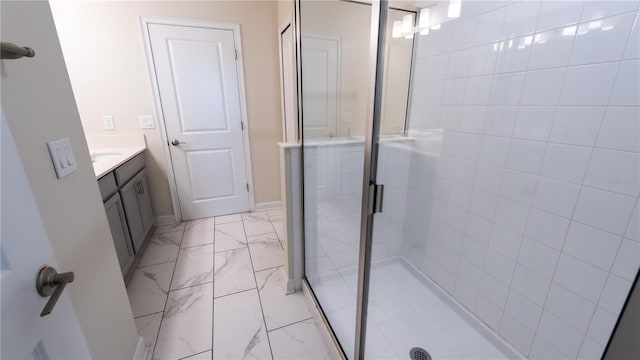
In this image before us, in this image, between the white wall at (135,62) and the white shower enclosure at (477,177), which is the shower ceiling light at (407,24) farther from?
the white wall at (135,62)

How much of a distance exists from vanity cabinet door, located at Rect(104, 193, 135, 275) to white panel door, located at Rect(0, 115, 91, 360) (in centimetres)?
131

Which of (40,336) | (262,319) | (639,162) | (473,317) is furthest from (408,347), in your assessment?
(40,336)

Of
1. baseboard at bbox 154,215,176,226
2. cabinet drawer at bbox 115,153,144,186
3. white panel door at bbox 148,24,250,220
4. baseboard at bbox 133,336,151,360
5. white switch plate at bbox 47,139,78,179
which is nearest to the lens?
white switch plate at bbox 47,139,78,179

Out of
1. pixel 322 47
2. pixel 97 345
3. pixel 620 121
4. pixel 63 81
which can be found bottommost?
pixel 97 345

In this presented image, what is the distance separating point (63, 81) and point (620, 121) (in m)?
2.01

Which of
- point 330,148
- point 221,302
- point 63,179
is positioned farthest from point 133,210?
point 330,148

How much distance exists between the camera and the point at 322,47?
1.70 metres

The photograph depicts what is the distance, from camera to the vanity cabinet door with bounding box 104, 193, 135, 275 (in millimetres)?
1694

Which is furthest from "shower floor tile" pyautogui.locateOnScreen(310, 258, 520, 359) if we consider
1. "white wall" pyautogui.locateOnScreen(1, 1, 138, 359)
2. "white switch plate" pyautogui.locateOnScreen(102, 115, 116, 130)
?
"white switch plate" pyautogui.locateOnScreen(102, 115, 116, 130)

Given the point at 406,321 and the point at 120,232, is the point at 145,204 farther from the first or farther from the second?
the point at 406,321

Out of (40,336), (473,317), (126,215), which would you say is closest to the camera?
(40,336)

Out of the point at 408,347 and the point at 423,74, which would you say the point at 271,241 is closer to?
the point at 408,347

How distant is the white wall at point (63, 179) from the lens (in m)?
0.68

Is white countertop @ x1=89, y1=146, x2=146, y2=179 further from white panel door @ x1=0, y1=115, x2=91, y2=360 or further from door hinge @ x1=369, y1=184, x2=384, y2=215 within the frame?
door hinge @ x1=369, y1=184, x2=384, y2=215
